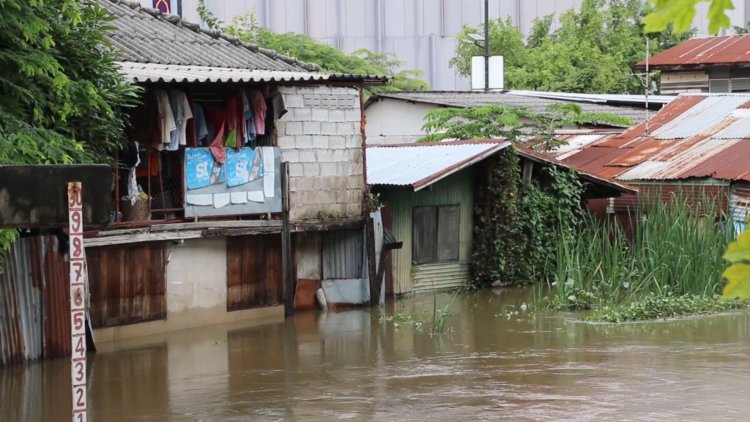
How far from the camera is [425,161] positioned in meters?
19.4

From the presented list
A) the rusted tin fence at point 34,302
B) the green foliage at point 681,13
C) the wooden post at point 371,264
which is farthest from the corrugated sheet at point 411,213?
the green foliage at point 681,13

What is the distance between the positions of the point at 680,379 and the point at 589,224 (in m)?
9.73

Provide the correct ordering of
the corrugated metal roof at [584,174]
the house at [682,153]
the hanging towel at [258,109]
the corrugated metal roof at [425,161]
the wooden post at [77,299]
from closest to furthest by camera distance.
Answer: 1. the wooden post at [77,299]
2. the hanging towel at [258,109]
3. the corrugated metal roof at [425,161]
4. the house at [682,153]
5. the corrugated metal roof at [584,174]

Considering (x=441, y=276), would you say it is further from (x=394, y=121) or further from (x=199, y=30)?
(x=394, y=121)

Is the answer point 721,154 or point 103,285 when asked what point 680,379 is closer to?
point 103,285

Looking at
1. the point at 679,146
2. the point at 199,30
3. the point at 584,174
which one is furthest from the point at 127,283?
the point at 679,146

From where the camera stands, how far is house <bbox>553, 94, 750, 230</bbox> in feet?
63.6

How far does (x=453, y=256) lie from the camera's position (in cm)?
1980

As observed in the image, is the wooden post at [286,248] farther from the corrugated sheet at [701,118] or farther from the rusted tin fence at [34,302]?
the corrugated sheet at [701,118]

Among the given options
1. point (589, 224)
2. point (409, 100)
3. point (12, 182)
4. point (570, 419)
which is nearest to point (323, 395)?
point (570, 419)

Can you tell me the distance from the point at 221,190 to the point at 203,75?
70.9 inches

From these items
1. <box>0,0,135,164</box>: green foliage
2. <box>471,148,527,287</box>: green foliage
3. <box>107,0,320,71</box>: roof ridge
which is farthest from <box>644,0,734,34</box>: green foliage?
<box>471,148,527,287</box>: green foliage

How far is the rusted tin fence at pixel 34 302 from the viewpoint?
12.9 m

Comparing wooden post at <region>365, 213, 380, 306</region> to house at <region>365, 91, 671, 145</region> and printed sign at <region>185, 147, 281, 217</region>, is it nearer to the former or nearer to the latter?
printed sign at <region>185, 147, 281, 217</region>
